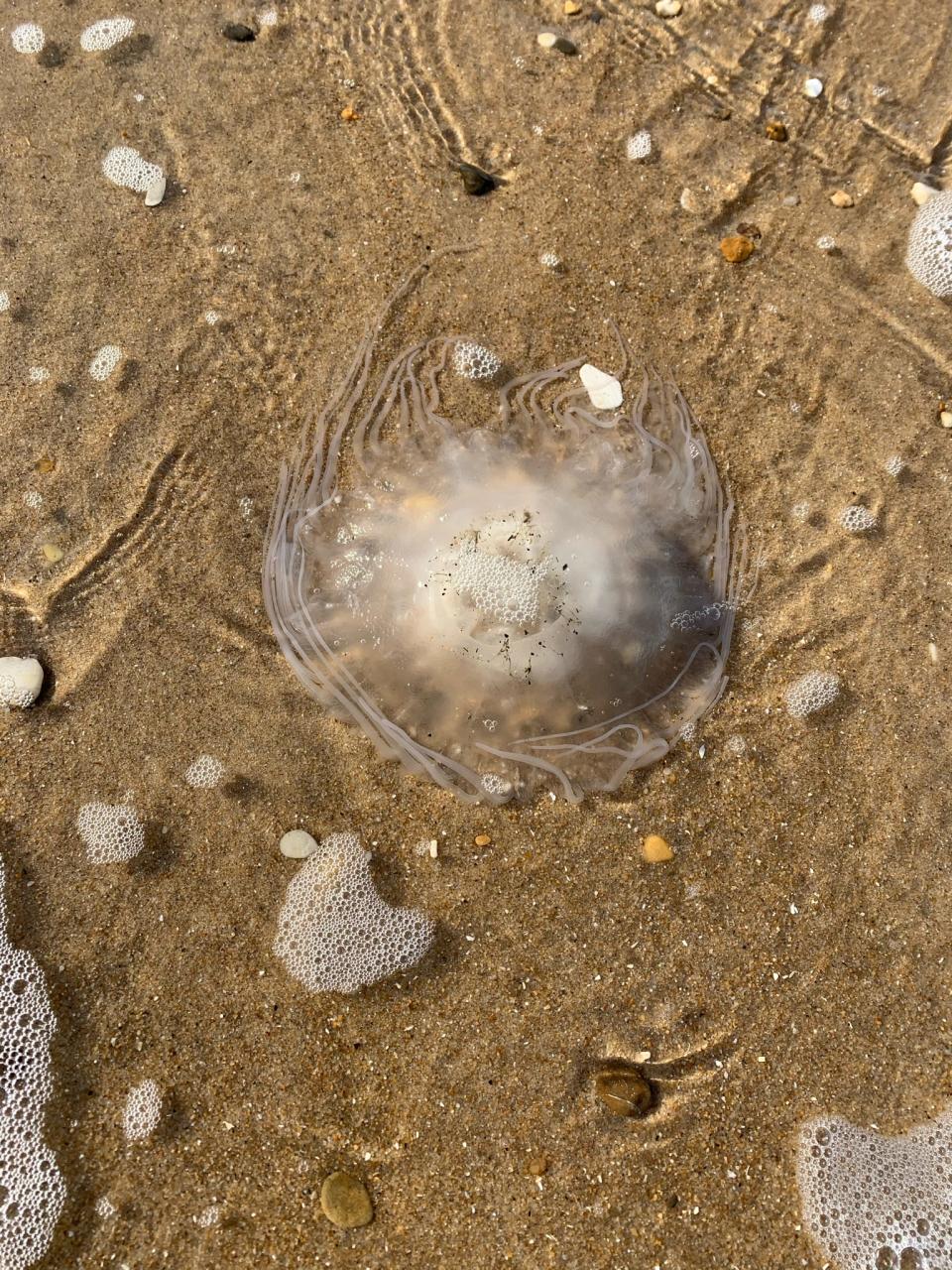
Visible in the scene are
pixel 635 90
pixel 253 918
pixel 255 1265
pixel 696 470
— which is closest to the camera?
pixel 255 1265

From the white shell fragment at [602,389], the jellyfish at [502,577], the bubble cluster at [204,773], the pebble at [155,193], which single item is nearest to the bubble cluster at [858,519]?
the jellyfish at [502,577]

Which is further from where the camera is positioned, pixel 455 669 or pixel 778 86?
pixel 778 86

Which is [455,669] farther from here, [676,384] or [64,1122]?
[64,1122]

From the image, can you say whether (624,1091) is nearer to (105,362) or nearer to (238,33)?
(105,362)

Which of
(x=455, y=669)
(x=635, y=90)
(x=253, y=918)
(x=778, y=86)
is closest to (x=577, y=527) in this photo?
(x=455, y=669)

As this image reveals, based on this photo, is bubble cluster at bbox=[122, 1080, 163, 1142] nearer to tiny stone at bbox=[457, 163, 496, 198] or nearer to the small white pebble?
tiny stone at bbox=[457, 163, 496, 198]

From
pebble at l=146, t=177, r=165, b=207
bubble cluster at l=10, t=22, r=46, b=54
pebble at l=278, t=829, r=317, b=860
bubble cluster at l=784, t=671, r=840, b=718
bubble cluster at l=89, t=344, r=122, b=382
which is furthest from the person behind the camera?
bubble cluster at l=10, t=22, r=46, b=54

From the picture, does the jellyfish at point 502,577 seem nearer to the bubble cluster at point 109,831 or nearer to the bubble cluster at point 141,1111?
the bubble cluster at point 109,831

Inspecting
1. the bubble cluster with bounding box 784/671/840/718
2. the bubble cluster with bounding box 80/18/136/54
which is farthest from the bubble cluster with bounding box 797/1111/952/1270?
the bubble cluster with bounding box 80/18/136/54
